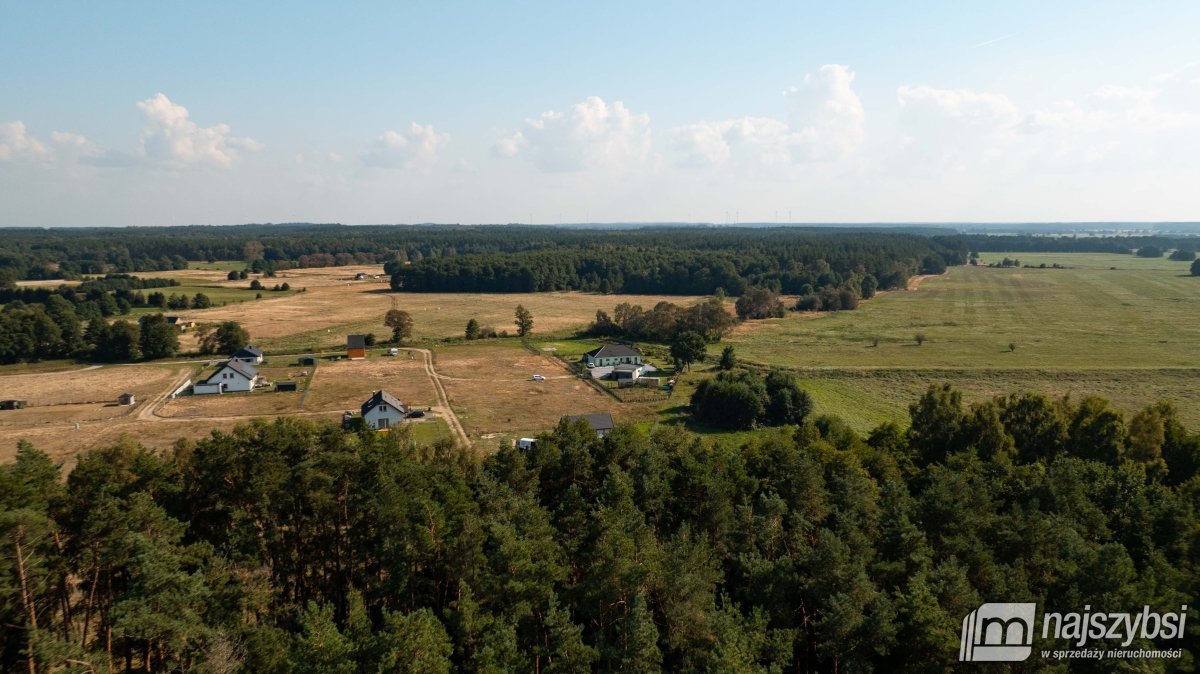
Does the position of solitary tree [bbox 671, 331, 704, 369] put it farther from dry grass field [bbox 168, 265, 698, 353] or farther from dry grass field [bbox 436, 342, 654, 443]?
dry grass field [bbox 168, 265, 698, 353]

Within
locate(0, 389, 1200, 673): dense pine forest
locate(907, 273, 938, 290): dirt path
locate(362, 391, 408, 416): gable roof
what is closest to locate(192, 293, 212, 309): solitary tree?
locate(362, 391, 408, 416): gable roof

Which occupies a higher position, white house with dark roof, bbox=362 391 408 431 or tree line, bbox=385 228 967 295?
tree line, bbox=385 228 967 295

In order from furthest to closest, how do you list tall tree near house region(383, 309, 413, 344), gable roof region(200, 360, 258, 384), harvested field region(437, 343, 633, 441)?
tall tree near house region(383, 309, 413, 344) < gable roof region(200, 360, 258, 384) < harvested field region(437, 343, 633, 441)

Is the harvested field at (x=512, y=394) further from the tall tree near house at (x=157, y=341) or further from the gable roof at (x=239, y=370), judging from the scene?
the tall tree near house at (x=157, y=341)

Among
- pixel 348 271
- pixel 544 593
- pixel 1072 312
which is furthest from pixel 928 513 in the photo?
pixel 348 271

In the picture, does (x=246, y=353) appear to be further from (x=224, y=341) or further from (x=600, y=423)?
(x=600, y=423)

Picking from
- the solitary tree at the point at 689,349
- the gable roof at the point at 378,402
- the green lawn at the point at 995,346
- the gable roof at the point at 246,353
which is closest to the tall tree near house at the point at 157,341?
the gable roof at the point at 246,353

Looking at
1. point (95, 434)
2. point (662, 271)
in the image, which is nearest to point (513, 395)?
point (95, 434)
